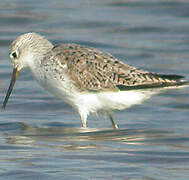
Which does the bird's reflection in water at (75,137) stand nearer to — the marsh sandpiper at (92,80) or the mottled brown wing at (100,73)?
the marsh sandpiper at (92,80)

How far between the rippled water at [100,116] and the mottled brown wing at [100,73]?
25.0 inches

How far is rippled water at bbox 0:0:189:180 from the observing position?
8.17 metres

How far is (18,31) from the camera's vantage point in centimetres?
1720

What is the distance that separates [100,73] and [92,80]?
0.16 meters

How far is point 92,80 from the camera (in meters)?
10.3

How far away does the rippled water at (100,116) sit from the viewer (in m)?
8.17

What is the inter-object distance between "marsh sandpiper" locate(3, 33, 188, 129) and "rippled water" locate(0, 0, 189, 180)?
15.8 inches

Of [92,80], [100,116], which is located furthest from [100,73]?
[100,116]

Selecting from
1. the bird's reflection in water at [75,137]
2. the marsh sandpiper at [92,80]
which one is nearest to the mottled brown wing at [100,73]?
the marsh sandpiper at [92,80]

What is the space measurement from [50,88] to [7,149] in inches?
61.8

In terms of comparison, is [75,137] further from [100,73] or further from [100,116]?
[100,116]

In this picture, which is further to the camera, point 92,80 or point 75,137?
point 92,80

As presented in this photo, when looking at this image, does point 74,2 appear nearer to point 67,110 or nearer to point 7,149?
point 67,110

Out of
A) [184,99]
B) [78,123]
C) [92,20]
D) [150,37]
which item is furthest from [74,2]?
[78,123]
